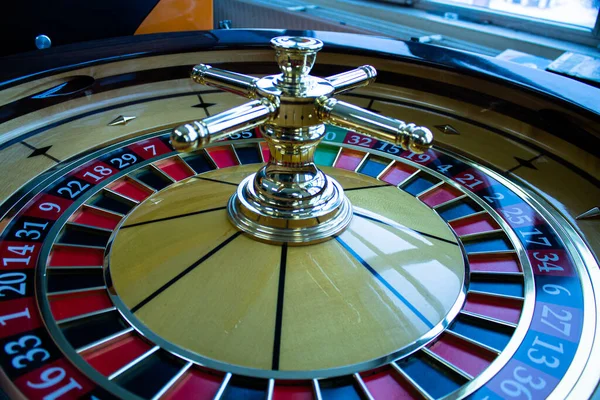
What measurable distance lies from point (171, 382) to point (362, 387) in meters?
0.30

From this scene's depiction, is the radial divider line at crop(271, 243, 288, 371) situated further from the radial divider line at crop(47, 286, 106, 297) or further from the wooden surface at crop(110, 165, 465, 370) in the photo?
the radial divider line at crop(47, 286, 106, 297)

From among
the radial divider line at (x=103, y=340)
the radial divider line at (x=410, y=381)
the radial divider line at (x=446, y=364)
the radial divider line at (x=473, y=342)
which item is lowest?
the radial divider line at (x=103, y=340)

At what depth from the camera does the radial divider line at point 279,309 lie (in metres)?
0.88

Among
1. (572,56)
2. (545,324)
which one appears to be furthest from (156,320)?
(572,56)

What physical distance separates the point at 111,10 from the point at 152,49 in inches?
41.1

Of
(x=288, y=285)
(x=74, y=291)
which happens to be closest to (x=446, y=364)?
(x=288, y=285)

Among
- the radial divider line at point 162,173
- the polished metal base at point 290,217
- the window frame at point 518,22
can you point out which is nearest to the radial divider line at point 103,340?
the polished metal base at point 290,217

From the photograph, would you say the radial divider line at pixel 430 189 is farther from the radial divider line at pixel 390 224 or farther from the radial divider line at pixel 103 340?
the radial divider line at pixel 103 340

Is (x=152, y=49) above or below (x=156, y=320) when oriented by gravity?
above

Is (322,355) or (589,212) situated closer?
(322,355)

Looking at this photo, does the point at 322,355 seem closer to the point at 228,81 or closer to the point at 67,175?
the point at 228,81

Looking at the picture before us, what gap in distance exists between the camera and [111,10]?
2680 mm

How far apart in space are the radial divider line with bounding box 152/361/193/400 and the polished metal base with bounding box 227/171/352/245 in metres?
0.39

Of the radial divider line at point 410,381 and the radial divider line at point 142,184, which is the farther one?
the radial divider line at point 142,184
